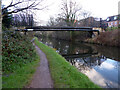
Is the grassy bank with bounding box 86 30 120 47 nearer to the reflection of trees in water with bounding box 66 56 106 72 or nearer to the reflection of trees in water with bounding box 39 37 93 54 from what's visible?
the reflection of trees in water with bounding box 39 37 93 54

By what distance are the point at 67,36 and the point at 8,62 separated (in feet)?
106

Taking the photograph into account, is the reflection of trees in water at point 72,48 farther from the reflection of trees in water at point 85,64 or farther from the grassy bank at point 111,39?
the reflection of trees in water at point 85,64

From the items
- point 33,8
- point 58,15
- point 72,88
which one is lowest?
point 72,88

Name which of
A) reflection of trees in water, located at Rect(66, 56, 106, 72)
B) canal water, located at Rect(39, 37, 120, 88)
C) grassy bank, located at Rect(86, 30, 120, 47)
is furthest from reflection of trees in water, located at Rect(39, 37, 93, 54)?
reflection of trees in water, located at Rect(66, 56, 106, 72)

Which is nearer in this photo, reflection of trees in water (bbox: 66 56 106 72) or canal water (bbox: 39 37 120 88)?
canal water (bbox: 39 37 120 88)

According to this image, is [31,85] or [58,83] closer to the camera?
[31,85]

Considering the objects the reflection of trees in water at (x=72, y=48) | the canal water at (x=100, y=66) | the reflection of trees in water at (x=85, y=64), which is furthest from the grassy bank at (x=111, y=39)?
the reflection of trees in water at (x=85, y=64)

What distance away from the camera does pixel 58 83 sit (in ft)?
12.3

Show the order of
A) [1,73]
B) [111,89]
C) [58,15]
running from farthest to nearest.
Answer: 1. [58,15]
2. [111,89]
3. [1,73]

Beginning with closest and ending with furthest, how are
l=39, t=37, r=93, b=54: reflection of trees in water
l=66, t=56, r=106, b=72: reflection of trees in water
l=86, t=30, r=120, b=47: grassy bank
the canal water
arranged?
1. the canal water
2. l=66, t=56, r=106, b=72: reflection of trees in water
3. l=39, t=37, r=93, b=54: reflection of trees in water
4. l=86, t=30, r=120, b=47: grassy bank

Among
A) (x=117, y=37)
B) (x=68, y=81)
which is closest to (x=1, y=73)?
(x=68, y=81)

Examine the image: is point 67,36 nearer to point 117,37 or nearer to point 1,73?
point 117,37

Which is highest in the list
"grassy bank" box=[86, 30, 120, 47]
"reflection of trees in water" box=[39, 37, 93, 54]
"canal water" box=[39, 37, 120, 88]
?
"grassy bank" box=[86, 30, 120, 47]

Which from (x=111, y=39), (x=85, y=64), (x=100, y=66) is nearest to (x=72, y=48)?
(x=111, y=39)
